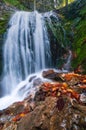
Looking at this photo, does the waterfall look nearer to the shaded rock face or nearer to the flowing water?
the flowing water

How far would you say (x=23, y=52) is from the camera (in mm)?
18969

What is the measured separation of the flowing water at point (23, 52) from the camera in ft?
57.1

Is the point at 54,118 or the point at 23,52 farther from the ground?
the point at 23,52

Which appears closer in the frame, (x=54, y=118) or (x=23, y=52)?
(x=54, y=118)

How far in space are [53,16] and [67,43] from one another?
145 inches

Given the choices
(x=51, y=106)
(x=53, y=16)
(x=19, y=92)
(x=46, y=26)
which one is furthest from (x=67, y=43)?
(x=51, y=106)

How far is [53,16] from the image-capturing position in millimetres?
22984

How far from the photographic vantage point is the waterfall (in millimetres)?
17642

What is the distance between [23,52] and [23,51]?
0.10 m

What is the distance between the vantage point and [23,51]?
1903 cm

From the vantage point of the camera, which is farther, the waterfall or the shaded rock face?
the waterfall

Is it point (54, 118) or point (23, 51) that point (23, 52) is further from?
point (54, 118)

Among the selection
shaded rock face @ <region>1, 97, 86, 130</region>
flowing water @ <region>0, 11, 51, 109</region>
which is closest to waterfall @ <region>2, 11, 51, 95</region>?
flowing water @ <region>0, 11, 51, 109</region>

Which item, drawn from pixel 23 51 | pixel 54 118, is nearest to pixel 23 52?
pixel 23 51
